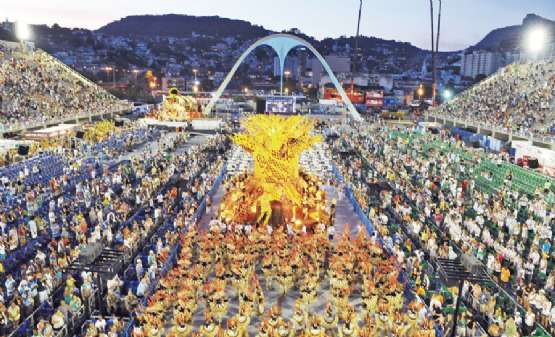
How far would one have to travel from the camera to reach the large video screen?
72625 mm

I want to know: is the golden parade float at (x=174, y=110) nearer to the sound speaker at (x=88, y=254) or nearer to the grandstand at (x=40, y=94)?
the grandstand at (x=40, y=94)

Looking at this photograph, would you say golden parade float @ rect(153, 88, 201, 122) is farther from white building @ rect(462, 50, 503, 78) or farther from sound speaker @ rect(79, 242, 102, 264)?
white building @ rect(462, 50, 503, 78)

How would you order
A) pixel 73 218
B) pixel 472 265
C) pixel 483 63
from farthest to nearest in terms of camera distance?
pixel 483 63 < pixel 73 218 < pixel 472 265

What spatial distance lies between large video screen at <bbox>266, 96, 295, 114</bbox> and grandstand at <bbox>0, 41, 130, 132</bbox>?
21231 mm

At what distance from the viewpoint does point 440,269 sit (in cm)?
1477

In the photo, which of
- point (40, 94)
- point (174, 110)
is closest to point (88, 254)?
point (40, 94)

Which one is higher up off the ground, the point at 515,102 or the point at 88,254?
Answer: the point at 515,102

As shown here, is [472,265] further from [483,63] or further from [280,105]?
[483,63]

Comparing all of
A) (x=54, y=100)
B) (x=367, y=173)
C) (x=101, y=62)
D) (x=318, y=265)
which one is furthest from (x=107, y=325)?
(x=101, y=62)

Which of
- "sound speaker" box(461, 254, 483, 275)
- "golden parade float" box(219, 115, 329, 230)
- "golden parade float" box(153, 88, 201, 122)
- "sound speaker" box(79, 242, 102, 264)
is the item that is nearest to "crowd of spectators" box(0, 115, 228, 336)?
"sound speaker" box(79, 242, 102, 264)

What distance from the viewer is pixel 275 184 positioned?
792 inches

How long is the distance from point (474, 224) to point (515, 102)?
3291cm

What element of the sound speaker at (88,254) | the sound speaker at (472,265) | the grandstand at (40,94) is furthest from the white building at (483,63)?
the sound speaker at (88,254)

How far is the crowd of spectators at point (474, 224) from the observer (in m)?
13.3
